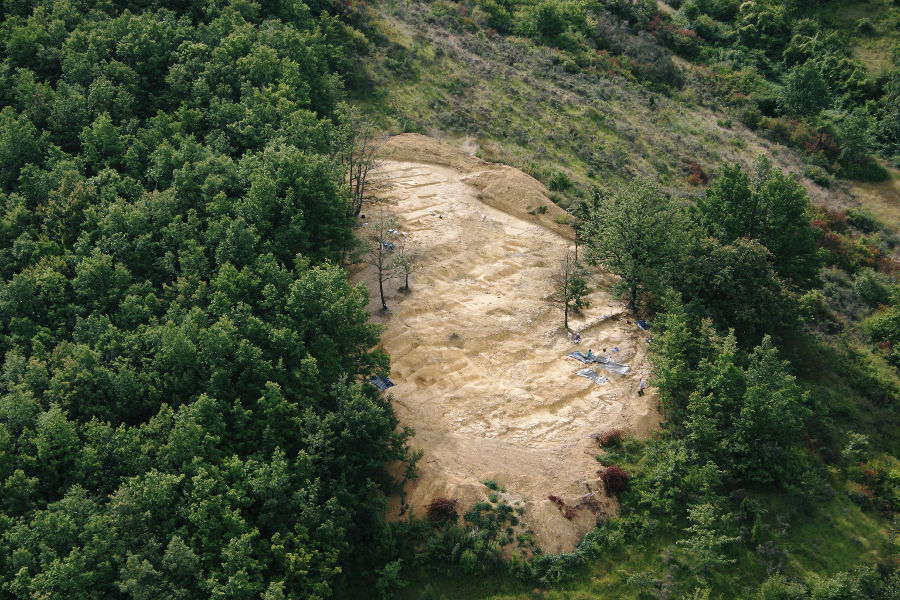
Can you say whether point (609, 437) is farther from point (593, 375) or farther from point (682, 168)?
point (682, 168)

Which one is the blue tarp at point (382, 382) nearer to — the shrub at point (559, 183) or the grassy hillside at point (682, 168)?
the grassy hillside at point (682, 168)

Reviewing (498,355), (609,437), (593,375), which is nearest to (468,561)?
(609,437)

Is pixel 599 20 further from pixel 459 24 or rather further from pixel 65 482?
pixel 65 482

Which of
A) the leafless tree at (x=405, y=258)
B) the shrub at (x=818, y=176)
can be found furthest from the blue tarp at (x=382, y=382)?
the shrub at (x=818, y=176)

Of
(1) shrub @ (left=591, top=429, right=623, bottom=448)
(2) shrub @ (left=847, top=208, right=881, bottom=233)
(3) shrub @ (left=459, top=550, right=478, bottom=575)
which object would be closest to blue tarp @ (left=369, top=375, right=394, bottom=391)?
(3) shrub @ (left=459, top=550, right=478, bottom=575)

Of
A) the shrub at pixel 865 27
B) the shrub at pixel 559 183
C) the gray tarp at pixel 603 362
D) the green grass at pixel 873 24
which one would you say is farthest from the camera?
the shrub at pixel 865 27

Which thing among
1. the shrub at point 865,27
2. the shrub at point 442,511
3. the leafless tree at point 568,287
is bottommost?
the shrub at point 442,511
